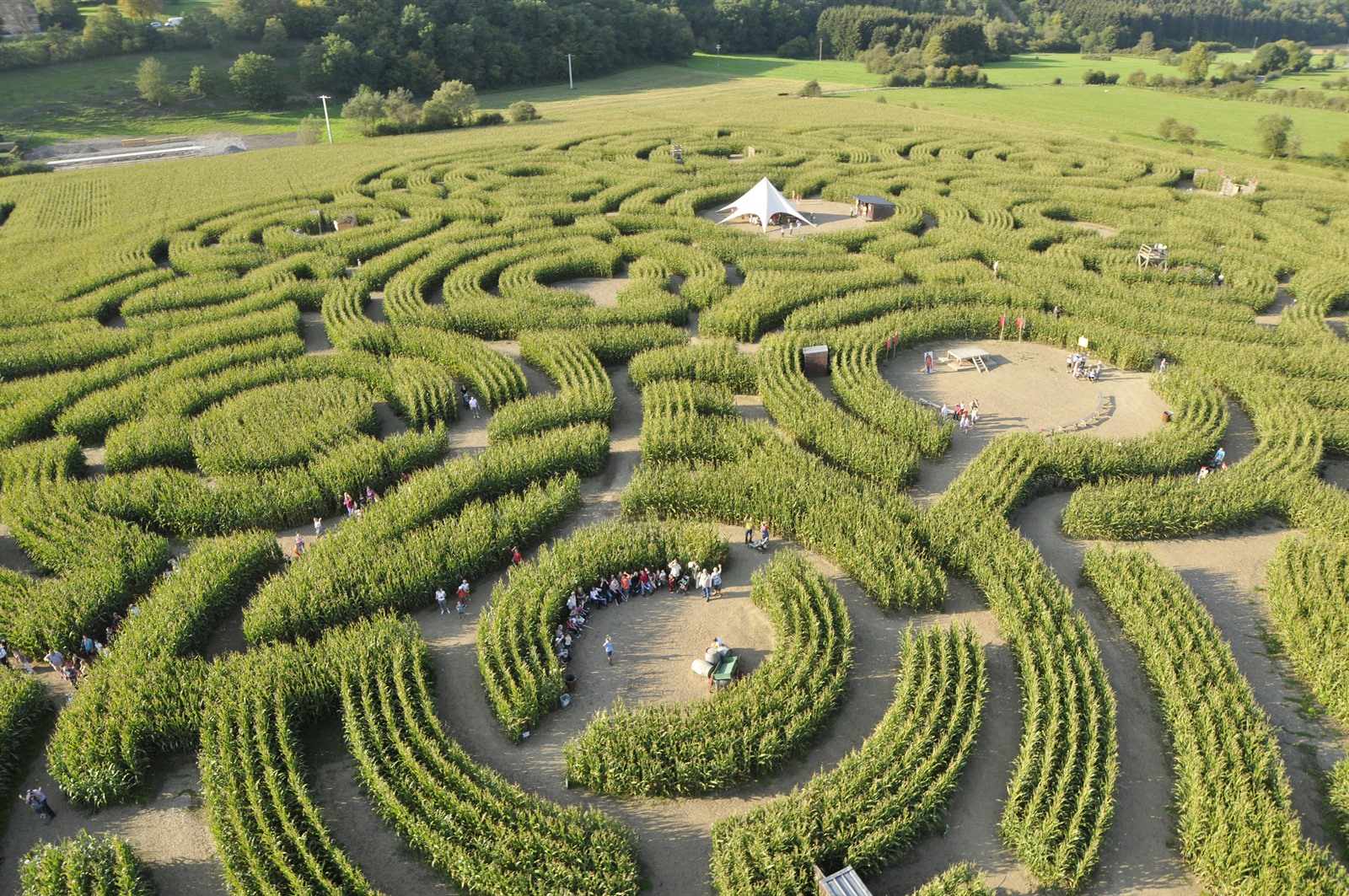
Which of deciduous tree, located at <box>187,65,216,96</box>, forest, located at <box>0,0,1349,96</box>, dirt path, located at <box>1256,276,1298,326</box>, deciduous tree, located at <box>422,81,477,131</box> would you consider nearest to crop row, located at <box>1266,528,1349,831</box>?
dirt path, located at <box>1256,276,1298,326</box>

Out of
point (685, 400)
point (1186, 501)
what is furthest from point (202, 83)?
point (1186, 501)

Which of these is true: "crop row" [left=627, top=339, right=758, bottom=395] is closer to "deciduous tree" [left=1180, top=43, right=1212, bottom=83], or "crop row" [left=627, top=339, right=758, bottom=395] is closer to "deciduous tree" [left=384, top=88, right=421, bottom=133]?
"deciduous tree" [left=384, top=88, right=421, bottom=133]

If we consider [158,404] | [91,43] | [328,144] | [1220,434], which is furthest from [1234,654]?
[91,43]

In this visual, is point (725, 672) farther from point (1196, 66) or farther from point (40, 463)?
point (1196, 66)

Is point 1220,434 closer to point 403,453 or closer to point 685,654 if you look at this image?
point 685,654

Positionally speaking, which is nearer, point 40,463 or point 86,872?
point 86,872

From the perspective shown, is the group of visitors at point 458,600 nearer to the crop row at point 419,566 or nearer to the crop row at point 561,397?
the crop row at point 419,566

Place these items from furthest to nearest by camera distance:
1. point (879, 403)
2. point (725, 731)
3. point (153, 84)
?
point (153, 84)
point (879, 403)
point (725, 731)
